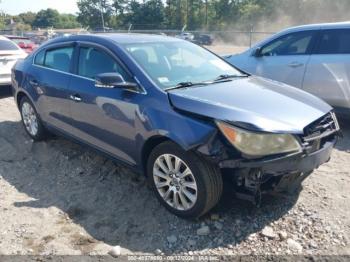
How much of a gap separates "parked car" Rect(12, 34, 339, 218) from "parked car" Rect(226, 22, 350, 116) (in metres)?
2.00

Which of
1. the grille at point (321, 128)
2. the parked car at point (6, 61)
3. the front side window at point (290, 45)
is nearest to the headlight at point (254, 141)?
the grille at point (321, 128)

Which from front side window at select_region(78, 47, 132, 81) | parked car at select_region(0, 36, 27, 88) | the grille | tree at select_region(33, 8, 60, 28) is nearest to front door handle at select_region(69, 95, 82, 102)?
front side window at select_region(78, 47, 132, 81)

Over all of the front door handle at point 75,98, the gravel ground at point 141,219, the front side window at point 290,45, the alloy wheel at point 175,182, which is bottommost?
the gravel ground at point 141,219

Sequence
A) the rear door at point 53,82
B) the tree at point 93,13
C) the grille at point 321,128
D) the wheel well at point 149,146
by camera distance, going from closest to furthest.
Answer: the grille at point 321,128, the wheel well at point 149,146, the rear door at point 53,82, the tree at point 93,13

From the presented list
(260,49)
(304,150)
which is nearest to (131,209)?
(304,150)

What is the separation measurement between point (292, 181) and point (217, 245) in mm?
849

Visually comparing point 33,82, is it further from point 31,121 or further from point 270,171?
point 270,171

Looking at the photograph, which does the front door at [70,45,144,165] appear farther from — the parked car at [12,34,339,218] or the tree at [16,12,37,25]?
the tree at [16,12,37,25]

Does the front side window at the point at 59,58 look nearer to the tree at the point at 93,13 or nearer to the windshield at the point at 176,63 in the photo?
the windshield at the point at 176,63

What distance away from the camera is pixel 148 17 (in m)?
57.9

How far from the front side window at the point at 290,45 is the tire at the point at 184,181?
12.4 feet

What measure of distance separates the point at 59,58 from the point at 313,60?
3803mm

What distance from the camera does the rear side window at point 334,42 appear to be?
18.9ft

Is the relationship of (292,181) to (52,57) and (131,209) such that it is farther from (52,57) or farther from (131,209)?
(52,57)
